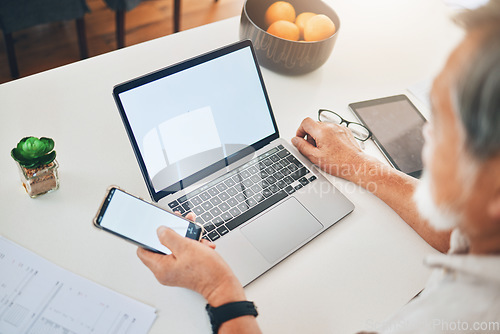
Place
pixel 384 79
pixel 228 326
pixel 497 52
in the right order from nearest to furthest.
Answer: pixel 497 52, pixel 228 326, pixel 384 79

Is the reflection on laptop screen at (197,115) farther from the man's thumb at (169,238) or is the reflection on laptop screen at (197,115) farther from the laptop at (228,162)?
the man's thumb at (169,238)

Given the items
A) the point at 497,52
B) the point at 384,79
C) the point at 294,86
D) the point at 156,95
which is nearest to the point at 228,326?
the point at 156,95

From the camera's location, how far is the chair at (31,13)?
5.41ft

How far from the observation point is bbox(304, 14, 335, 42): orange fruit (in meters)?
1.22

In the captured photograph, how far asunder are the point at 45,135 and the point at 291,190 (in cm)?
63

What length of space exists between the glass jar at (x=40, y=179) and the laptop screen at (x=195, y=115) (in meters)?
0.19

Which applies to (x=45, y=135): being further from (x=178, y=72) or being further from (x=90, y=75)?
(x=178, y=72)

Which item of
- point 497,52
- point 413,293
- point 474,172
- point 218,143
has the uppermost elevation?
point 497,52

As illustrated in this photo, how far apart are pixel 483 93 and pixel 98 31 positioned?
2390 millimetres

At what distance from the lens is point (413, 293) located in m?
0.87

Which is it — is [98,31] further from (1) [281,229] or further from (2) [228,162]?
(1) [281,229]

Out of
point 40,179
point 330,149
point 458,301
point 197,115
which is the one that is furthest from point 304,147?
point 40,179

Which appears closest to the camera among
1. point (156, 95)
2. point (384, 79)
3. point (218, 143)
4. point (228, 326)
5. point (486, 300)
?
point (486, 300)

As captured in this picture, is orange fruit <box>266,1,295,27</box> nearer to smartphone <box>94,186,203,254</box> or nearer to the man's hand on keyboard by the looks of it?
the man's hand on keyboard
